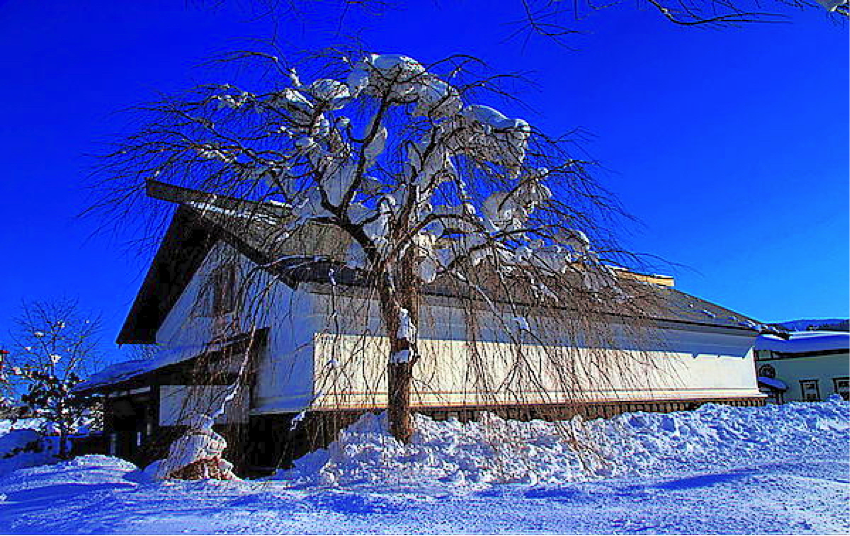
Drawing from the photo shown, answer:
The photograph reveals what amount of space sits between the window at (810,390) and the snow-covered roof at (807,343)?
3.95 ft

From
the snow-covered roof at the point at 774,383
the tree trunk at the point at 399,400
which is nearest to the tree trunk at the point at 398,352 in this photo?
the tree trunk at the point at 399,400

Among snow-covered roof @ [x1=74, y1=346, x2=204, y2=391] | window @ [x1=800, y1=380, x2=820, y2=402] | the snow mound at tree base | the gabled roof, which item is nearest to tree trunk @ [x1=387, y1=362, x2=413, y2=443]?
the snow mound at tree base

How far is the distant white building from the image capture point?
24.6m

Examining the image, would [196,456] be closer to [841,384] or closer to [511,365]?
[511,365]

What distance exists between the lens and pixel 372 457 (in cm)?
707

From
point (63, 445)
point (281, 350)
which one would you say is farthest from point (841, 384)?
point (63, 445)

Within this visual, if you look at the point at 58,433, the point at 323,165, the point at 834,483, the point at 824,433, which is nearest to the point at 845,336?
the point at 824,433

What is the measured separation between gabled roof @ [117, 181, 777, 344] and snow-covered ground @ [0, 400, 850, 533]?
1.91m

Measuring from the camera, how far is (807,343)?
25.1 m

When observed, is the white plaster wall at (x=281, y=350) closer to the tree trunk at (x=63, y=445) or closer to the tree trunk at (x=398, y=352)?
the tree trunk at (x=398, y=352)

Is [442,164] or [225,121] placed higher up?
[225,121]

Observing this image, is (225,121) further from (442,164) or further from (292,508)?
(292,508)

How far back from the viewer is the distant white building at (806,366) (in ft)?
80.6

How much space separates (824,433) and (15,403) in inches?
903
